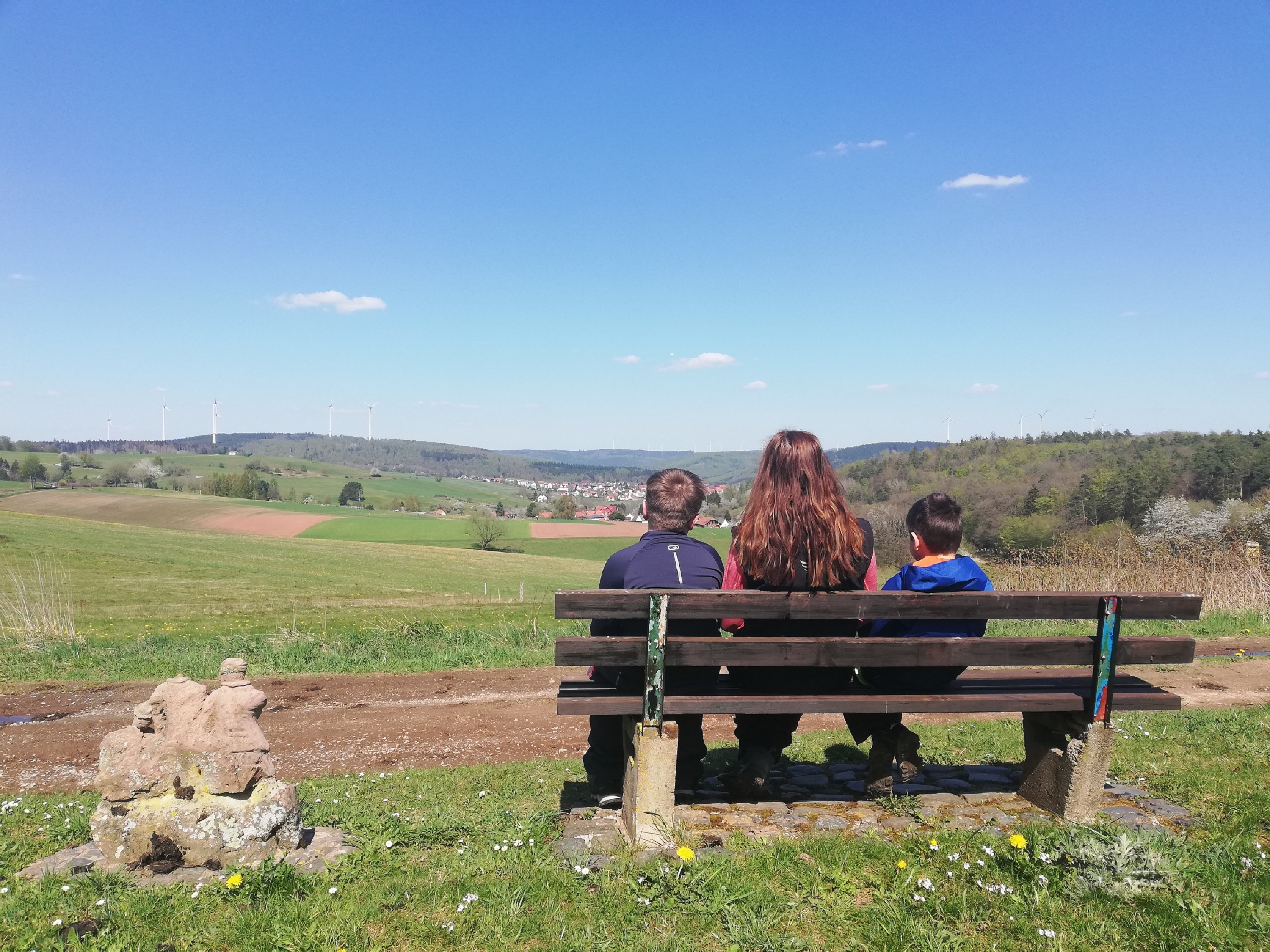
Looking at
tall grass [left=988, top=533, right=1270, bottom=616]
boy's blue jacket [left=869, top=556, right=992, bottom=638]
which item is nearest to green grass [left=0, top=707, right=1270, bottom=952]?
boy's blue jacket [left=869, top=556, right=992, bottom=638]

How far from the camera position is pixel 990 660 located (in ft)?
13.3

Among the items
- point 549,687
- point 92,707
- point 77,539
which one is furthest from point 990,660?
point 77,539

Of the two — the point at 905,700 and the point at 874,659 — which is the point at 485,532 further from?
the point at 874,659

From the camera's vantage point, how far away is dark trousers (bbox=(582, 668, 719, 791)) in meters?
4.34

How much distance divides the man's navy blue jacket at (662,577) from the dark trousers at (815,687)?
0.97 feet

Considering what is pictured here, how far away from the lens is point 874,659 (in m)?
4.00

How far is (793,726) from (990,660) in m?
1.21

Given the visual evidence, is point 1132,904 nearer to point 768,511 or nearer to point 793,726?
point 793,726


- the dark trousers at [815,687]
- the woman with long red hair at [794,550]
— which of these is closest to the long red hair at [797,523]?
the woman with long red hair at [794,550]

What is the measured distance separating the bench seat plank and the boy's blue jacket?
0.33 m

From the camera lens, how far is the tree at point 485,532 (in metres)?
68.9

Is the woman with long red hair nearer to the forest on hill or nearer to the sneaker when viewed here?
the sneaker

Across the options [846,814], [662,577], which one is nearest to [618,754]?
[662,577]

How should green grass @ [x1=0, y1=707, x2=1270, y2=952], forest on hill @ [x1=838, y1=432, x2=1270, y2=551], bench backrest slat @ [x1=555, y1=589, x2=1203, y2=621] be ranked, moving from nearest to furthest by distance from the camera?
green grass @ [x1=0, y1=707, x2=1270, y2=952]
bench backrest slat @ [x1=555, y1=589, x2=1203, y2=621]
forest on hill @ [x1=838, y1=432, x2=1270, y2=551]
